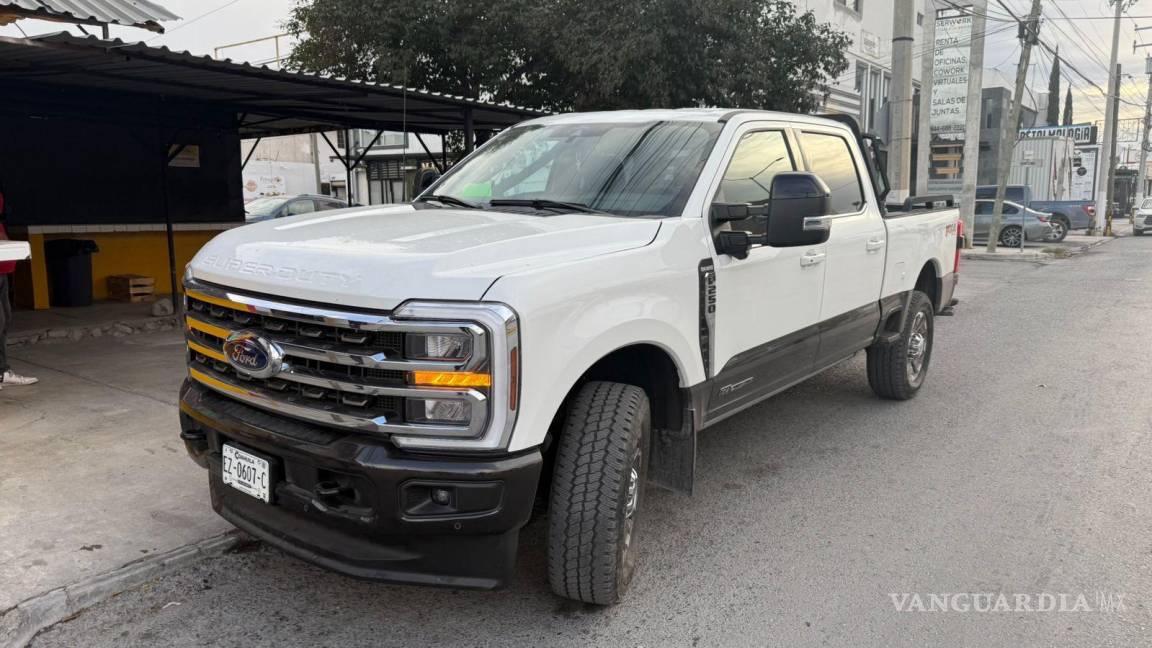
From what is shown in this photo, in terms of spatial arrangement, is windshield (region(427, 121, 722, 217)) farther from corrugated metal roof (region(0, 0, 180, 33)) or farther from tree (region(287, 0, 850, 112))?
tree (region(287, 0, 850, 112))

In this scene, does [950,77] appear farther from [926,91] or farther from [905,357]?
[905,357]

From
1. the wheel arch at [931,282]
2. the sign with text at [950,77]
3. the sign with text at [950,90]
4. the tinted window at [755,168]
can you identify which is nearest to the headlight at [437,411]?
the tinted window at [755,168]

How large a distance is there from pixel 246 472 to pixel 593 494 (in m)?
1.28

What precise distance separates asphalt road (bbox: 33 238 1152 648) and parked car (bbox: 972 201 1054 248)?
760 inches

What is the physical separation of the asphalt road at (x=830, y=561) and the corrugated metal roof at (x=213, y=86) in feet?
15.3

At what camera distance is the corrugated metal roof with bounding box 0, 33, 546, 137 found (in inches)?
269

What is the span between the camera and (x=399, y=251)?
9.58ft

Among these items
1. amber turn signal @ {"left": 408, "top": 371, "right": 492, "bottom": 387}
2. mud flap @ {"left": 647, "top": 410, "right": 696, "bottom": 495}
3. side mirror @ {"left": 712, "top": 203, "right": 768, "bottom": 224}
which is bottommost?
mud flap @ {"left": 647, "top": 410, "right": 696, "bottom": 495}

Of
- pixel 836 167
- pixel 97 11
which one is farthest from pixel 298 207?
pixel 836 167

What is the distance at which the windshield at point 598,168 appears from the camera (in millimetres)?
3906

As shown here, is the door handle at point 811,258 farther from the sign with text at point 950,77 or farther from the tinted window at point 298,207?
the sign with text at point 950,77

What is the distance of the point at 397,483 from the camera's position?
269cm

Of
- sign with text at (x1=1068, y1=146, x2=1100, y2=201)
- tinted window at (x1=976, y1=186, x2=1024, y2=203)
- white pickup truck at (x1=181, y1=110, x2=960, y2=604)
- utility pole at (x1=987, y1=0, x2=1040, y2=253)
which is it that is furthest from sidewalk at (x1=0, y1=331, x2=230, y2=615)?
sign with text at (x1=1068, y1=146, x2=1100, y2=201)

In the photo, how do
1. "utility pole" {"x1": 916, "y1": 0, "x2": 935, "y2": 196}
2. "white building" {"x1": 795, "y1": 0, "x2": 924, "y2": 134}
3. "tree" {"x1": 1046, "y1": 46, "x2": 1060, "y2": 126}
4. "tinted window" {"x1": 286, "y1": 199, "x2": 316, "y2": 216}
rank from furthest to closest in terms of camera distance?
1. "tree" {"x1": 1046, "y1": 46, "x2": 1060, "y2": 126}
2. "white building" {"x1": 795, "y1": 0, "x2": 924, "y2": 134}
3. "utility pole" {"x1": 916, "y1": 0, "x2": 935, "y2": 196}
4. "tinted window" {"x1": 286, "y1": 199, "x2": 316, "y2": 216}
